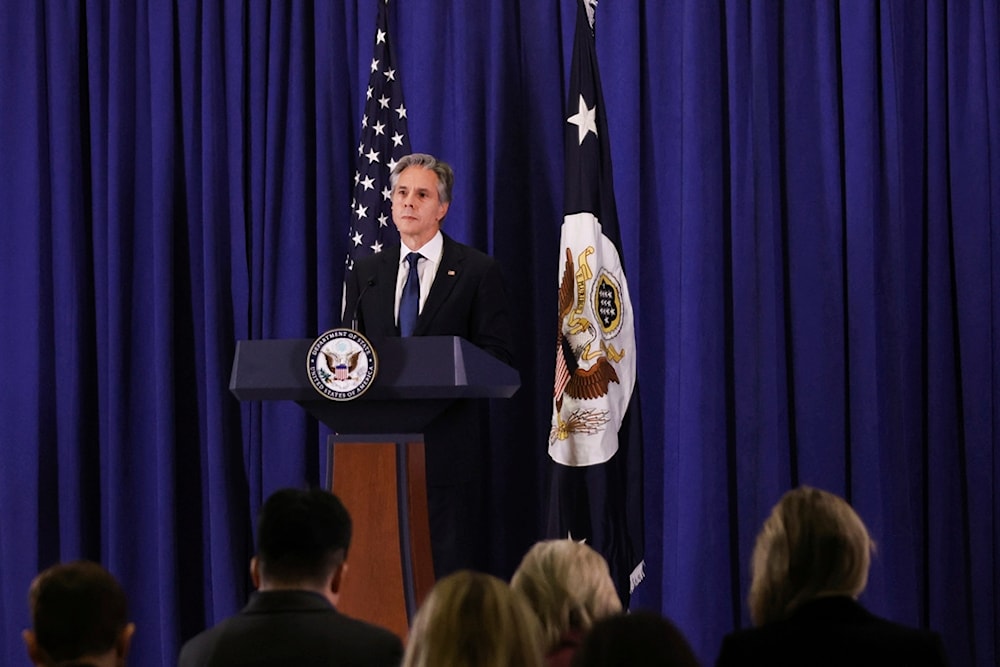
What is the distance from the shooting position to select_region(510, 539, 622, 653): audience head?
7.59ft

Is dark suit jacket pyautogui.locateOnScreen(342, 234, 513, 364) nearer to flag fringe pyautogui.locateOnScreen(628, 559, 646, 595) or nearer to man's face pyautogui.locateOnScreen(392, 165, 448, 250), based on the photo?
man's face pyautogui.locateOnScreen(392, 165, 448, 250)

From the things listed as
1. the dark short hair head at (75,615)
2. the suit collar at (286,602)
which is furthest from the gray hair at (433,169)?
the dark short hair head at (75,615)

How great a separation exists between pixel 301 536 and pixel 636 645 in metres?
0.96

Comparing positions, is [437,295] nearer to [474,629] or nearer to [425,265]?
[425,265]

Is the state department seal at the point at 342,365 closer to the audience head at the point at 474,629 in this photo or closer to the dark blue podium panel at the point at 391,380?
the dark blue podium panel at the point at 391,380

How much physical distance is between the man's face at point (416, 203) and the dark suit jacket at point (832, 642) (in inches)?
93.4

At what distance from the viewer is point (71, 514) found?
5.67m

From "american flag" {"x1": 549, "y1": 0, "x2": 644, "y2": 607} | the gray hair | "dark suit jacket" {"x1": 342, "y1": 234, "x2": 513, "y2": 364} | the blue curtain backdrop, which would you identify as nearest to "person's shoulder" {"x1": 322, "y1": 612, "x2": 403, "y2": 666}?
"dark suit jacket" {"x1": 342, "y1": 234, "x2": 513, "y2": 364}

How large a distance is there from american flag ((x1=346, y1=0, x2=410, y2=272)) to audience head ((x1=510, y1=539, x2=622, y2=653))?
286 cm

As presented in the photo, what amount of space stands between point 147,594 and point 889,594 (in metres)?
3.31

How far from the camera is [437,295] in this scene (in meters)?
4.20

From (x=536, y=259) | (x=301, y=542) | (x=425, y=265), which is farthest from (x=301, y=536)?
(x=536, y=259)

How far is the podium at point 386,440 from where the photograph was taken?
3.46m

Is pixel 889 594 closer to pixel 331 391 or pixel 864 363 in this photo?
pixel 864 363
